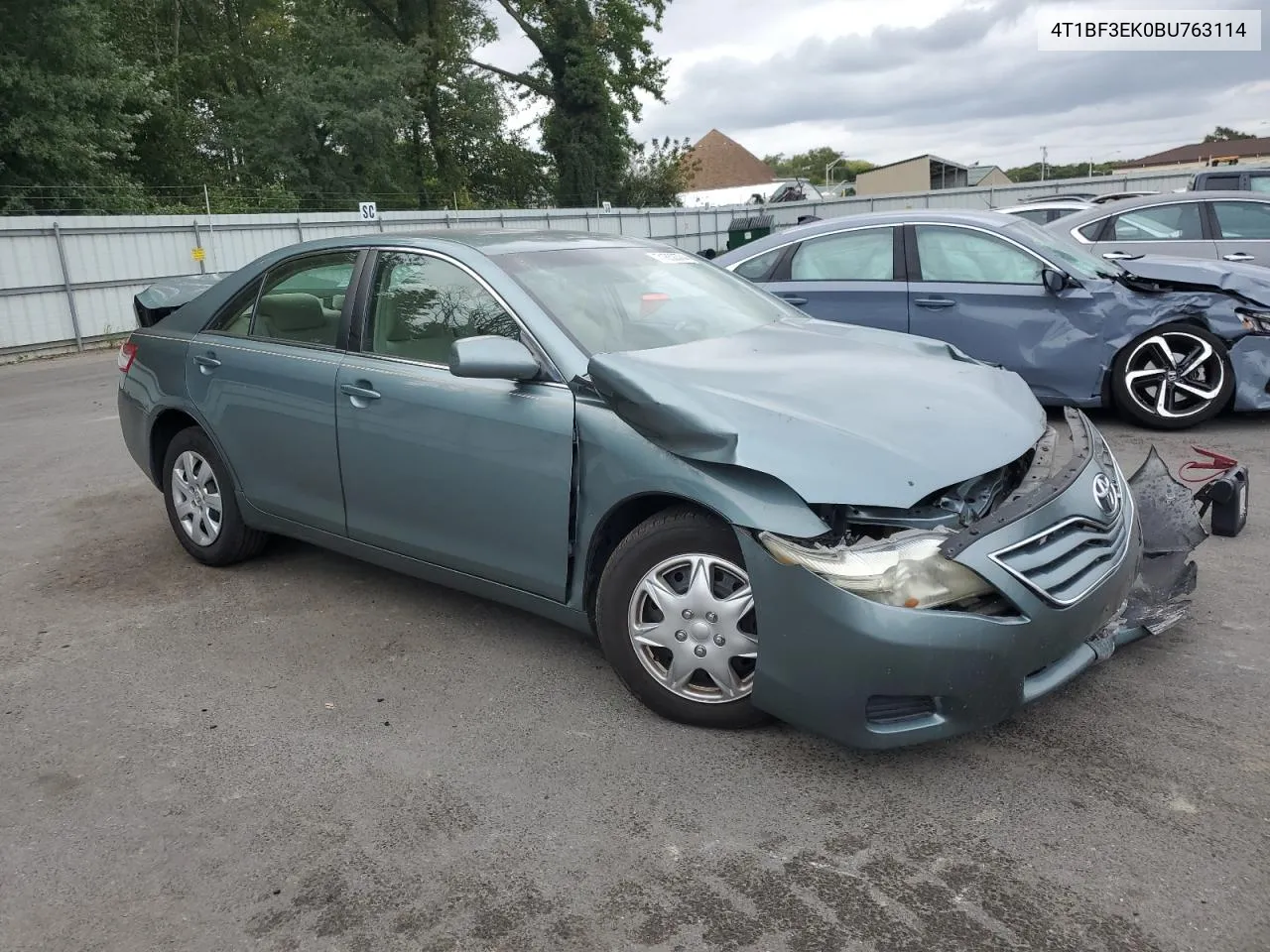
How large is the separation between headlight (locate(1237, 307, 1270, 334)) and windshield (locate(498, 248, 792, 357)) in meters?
3.76

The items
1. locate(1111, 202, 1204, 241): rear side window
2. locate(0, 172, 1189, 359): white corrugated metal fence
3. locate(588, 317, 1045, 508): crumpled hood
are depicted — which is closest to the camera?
locate(588, 317, 1045, 508): crumpled hood

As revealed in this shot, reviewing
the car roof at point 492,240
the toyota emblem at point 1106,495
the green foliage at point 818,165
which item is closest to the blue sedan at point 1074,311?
the car roof at point 492,240

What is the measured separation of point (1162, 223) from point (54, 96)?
786 inches

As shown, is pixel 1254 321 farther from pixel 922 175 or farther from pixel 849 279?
pixel 922 175

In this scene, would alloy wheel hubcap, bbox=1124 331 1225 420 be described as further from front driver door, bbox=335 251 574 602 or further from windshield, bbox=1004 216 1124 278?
front driver door, bbox=335 251 574 602

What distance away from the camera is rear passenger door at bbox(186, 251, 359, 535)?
4.22 metres

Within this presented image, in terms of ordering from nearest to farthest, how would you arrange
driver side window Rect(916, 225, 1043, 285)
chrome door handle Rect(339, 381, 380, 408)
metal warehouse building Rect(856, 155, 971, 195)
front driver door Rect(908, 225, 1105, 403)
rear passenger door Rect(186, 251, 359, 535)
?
1. chrome door handle Rect(339, 381, 380, 408)
2. rear passenger door Rect(186, 251, 359, 535)
3. front driver door Rect(908, 225, 1105, 403)
4. driver side window Rect(916, 225, 1043, 285)
5. metal warehouse building Rect(856, 155, 971, 195)

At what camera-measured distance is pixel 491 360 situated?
3.38 metres

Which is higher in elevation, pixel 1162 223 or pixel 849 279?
pixel 1162 223

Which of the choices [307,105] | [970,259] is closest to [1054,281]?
[970,259]

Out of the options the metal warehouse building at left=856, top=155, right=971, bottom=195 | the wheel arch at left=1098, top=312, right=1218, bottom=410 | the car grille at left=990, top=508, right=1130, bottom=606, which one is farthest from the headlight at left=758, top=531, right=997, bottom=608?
the metal warehouse building at left=856, top=155, right=971, bottom=195

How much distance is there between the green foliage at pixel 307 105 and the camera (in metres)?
20.1

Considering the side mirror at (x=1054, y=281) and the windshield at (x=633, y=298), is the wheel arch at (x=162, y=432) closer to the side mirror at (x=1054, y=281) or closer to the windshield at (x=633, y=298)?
the windshield at (x=633, y=298)

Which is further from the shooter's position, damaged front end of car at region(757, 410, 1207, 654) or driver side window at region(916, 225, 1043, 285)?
driver side window at region(916, 225, 1043, 285)
